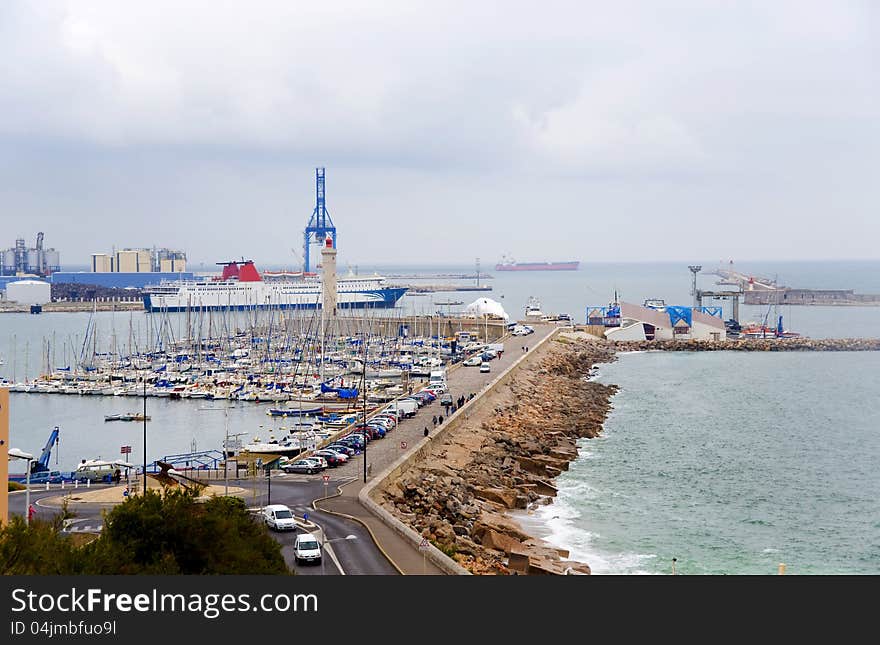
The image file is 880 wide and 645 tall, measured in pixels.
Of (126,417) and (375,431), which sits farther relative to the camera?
(126,417)

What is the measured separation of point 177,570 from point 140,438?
1585 cm

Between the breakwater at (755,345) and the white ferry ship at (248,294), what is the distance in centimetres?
2649

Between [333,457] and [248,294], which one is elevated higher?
[248,294]

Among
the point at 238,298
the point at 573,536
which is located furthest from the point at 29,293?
the point at 573,536

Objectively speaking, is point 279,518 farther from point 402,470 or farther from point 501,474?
point 501,474

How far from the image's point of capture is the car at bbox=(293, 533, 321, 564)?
28.4 feet

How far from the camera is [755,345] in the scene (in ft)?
134

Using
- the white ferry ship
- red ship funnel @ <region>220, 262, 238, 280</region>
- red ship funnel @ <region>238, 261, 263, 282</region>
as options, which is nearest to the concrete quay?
the white ferry ship

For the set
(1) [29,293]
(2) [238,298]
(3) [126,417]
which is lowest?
(3) [126,417]

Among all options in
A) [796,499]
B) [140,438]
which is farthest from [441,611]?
[140,438]

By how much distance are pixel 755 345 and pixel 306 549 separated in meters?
34.7

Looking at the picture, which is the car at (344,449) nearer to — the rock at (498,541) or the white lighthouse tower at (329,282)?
the rock at (498,541)

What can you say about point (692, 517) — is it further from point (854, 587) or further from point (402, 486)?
point (854, 587)

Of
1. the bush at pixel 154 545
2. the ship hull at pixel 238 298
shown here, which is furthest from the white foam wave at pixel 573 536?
the ship hull at pixel 238 298
